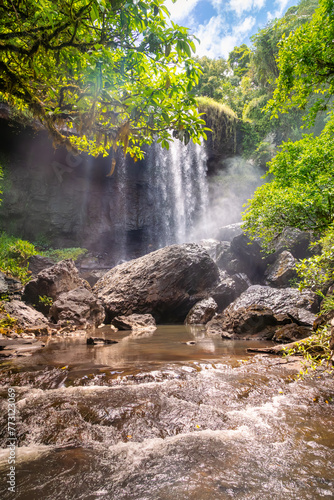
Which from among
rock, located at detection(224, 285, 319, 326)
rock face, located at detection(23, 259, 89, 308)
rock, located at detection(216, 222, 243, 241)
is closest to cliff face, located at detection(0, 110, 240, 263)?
rock, located at detection(216, 222, 243, 241)

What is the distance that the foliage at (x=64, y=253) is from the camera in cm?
1825

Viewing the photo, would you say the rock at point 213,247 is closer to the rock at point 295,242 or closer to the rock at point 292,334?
the rock at point 295,242

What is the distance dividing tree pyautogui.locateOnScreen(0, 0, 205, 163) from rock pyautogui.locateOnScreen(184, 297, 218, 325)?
24.2ft

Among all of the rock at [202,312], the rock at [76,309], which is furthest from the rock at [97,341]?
the rock at [202,312]

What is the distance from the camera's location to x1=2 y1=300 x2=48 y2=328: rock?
6617 mm

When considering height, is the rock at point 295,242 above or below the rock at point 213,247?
below

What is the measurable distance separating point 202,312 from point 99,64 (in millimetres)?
8692

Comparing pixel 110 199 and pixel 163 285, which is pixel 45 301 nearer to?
pixel 163 285

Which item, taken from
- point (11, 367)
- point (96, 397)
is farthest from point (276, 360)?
point (11, 367)

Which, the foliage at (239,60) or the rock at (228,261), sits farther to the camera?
the foliage at (239,60)

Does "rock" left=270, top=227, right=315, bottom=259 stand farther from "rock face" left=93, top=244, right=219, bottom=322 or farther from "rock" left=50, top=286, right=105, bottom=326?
"rock" left=50, top=286, right=105, bottom=326

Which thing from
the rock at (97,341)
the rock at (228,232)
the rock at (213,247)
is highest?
the rock at (228,232)

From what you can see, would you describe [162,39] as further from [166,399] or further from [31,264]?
[31,264]

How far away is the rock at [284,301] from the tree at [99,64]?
6091mm
